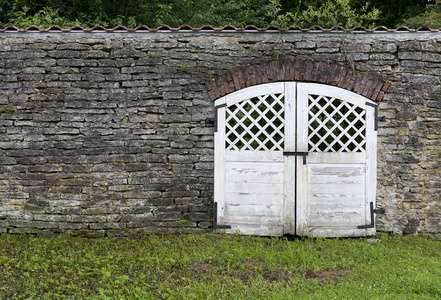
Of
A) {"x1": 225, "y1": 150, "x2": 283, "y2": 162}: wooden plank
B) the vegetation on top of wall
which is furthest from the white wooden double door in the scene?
the vegetation on top of wall

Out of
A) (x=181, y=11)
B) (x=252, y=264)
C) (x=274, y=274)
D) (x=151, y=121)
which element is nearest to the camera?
(x=274, y=274)

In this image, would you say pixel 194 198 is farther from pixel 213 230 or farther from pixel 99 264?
pixel 99 264

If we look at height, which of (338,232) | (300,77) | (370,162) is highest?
(300,77)

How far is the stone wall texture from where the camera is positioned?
5633 millimetres

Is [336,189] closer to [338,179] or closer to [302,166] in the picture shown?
[338,179]

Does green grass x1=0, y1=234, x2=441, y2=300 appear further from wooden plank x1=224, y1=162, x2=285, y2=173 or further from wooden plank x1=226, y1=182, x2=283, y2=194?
Result: wooden plank x1=224, y1=162, x2=285, y2=173

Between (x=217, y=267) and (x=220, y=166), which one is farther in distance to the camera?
(x=220, y=166)

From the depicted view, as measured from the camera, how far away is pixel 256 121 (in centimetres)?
556

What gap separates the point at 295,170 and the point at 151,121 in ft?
7.46

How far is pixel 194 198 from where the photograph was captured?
5688 millimetres

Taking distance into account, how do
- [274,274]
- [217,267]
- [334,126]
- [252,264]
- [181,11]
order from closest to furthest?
1. [274,274]
2. [217,267]
3. [252,264]
4. [334,126]
5. [181,11]

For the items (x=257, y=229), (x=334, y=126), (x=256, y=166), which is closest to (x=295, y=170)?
(x=256, y=166)

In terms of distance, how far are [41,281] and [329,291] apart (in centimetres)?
304

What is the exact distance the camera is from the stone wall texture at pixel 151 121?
5633 millimetres
